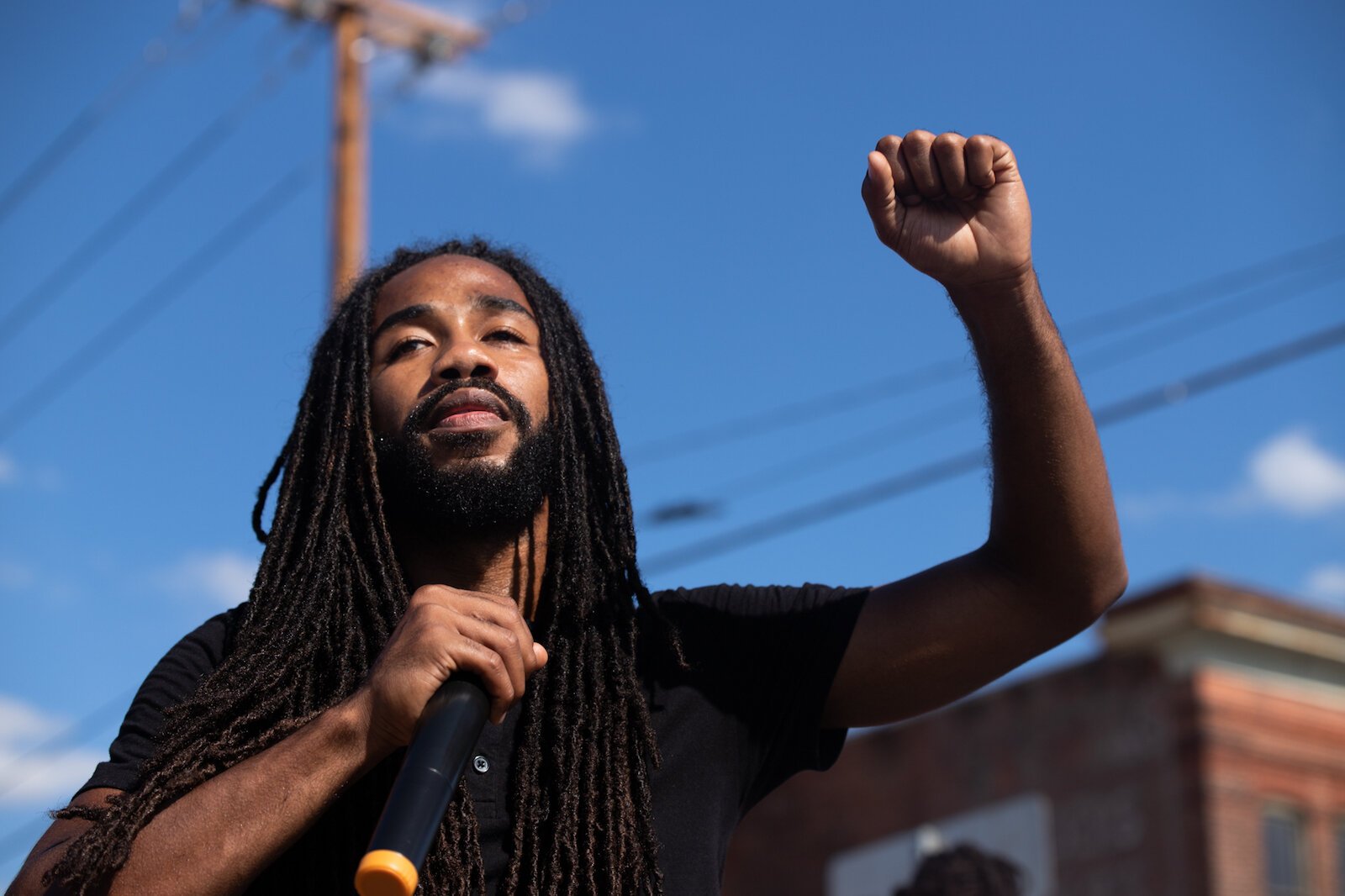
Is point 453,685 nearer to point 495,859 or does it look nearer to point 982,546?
point 495,859

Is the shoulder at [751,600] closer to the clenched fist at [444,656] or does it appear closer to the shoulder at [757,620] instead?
the shoulder at [757,620]

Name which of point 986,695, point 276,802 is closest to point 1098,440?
point 276,802

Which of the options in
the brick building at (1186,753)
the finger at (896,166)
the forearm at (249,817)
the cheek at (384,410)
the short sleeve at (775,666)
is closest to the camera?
the forearm at (249,817)

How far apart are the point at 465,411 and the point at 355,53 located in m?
9.15

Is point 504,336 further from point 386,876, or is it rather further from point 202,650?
point 386,876

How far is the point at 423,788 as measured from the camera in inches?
68.5

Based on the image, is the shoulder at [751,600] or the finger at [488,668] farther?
the shoulder at [751,600]

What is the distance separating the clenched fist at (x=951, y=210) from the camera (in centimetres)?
246

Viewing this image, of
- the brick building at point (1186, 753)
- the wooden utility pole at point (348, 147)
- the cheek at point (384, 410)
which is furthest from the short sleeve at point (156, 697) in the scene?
the brick building at point (1186, 753)

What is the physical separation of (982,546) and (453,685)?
1.05 m

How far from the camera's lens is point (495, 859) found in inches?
95.9

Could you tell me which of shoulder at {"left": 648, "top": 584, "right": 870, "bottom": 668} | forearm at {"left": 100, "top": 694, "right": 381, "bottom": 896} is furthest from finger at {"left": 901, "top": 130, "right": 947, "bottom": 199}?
forearm at {"left": 100, "top": 694, "right": 381, "bottom": 896}

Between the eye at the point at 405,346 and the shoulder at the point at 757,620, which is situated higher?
the eye at the point at 405,346

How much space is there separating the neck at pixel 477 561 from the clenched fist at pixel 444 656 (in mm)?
763
